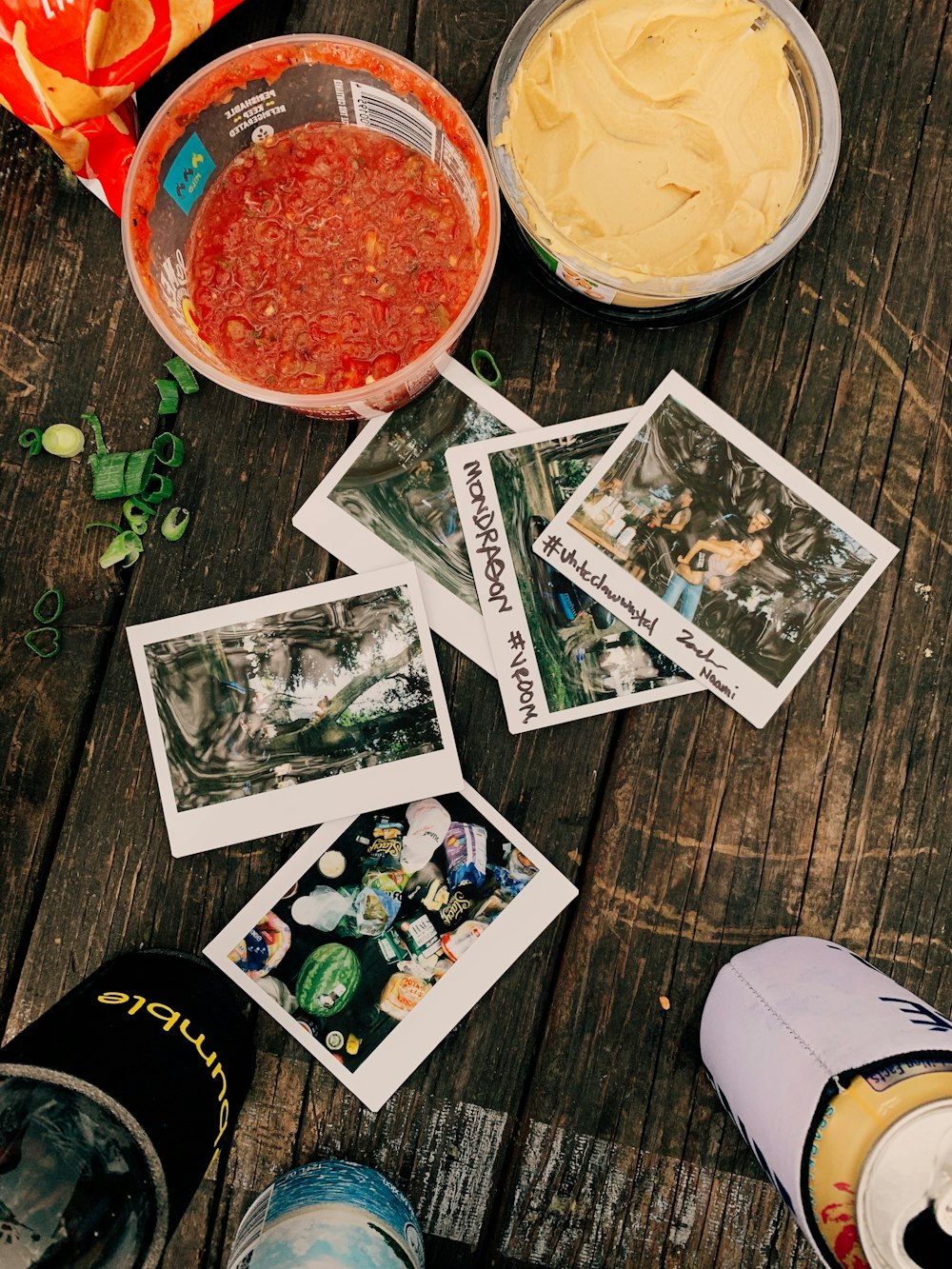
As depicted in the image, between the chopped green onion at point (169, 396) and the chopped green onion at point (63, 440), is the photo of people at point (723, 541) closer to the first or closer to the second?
the chopped green onion at point (169, 396)

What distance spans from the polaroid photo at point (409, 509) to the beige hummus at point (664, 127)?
0.97ft

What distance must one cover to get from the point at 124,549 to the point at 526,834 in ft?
1.99

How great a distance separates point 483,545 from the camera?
1017 millimetres

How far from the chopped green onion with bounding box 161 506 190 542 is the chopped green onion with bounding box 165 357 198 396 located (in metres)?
0.15

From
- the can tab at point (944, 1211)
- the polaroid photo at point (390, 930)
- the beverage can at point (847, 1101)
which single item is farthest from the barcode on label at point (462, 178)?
the can tab at point (944, 1211)

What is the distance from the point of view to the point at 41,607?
1028 mm

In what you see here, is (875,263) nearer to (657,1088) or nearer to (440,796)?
(440,796)

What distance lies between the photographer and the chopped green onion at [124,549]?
3.34 feet

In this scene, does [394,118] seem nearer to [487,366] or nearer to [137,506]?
[487,366]

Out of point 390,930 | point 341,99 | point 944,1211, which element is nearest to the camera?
point 944,1211

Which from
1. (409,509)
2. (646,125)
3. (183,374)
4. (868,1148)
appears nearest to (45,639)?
(183,374)

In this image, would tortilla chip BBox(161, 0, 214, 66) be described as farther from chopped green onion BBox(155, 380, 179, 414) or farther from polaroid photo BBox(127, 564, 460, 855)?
polaroid photo BBox(127, 564, 460, 855)

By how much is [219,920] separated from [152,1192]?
1.01ft

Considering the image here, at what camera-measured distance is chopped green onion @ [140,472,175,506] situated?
3.32 feet
